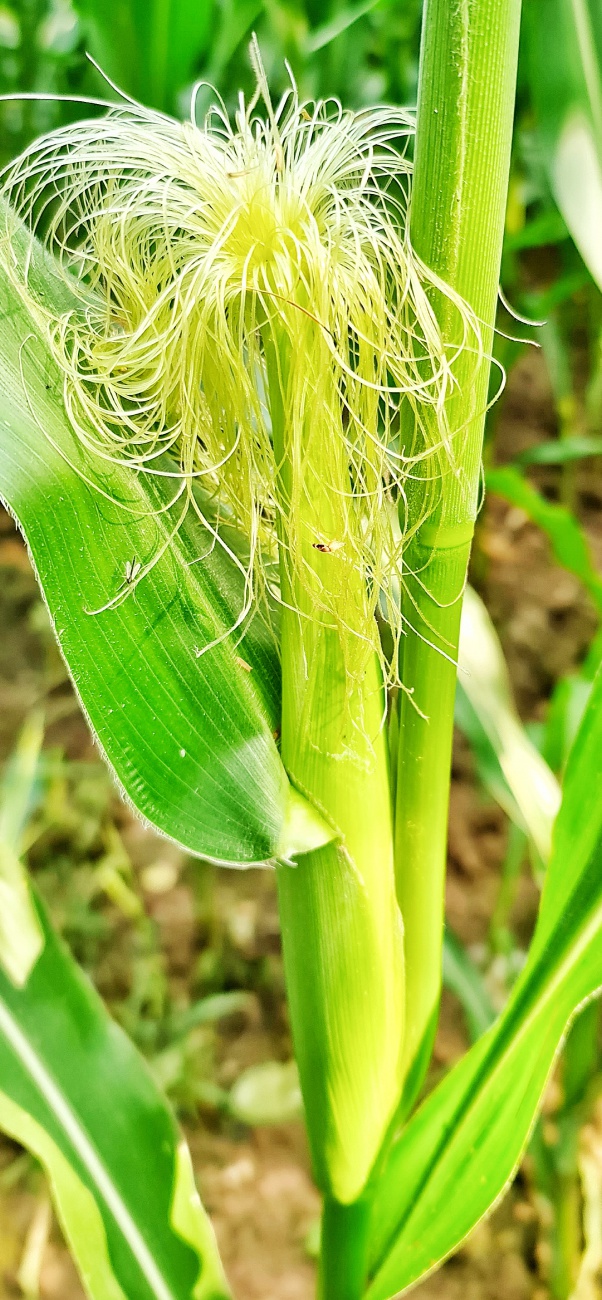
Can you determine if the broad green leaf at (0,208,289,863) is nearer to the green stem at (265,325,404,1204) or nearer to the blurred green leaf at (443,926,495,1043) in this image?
the green stem at (265,325,404,1204)

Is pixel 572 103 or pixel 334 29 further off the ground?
pixel 334 29

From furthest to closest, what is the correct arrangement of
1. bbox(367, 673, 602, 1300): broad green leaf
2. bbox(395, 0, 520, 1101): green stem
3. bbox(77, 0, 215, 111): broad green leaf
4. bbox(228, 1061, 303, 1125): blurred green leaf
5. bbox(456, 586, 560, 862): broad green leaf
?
bbox(228, 1061, 303, 1125): blurred green leaf → bbox(77, 0, 215, 111): broad green leaf → bbox(456, 586, 560, 862): broad green leaf → bbox(367, 673, 602, 1300): broad green leaf → bbox(395, 0, 520, 1101): green stem

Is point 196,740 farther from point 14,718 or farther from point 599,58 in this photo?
point 14,718

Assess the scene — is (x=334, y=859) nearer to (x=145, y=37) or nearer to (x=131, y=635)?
(x=131, y=635)

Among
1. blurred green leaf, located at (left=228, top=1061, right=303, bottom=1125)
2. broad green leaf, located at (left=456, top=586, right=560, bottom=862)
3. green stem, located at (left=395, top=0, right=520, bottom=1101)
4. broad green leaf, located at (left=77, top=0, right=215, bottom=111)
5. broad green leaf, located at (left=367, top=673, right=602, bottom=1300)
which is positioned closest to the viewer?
green stem, located at (left=395, top=0, right=520, bottom=1101)

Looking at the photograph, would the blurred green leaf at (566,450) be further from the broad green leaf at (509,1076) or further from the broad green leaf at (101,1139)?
the broad green leaf at (101,1139)

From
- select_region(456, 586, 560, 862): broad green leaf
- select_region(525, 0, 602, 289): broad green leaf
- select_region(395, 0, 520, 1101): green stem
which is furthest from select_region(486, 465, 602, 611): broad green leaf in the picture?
select_region(395, 0, 520, 1101): green stem

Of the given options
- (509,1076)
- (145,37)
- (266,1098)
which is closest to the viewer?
(509,1076)

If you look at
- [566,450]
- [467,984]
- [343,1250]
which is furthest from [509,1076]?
[566,450]
